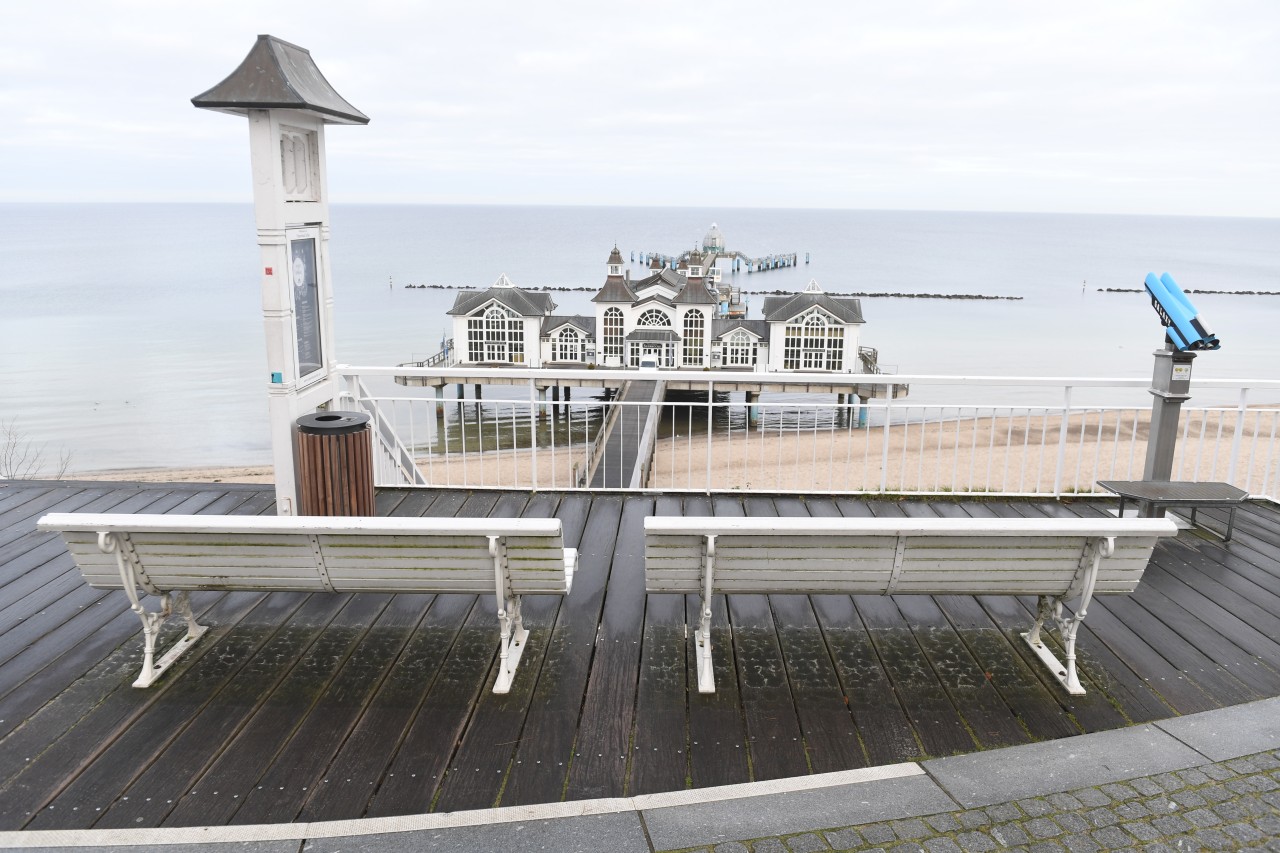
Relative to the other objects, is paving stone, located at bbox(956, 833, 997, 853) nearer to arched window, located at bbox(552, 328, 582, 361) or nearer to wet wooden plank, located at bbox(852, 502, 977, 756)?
wet wooden plank, located at bbox(852, 502, 977, 756)

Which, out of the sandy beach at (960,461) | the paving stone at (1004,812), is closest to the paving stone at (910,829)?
the paving stone at (1004,812)

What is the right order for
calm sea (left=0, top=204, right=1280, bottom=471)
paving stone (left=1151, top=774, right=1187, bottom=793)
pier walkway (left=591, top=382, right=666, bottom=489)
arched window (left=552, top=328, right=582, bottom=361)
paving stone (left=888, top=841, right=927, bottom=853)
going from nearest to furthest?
paving stone (left=888, top=841, right=927, bottom=853)
paving stone (left=1151, top=774, right=1187, bottom=793)
pier walkway (left=591, top=382, right=666, bottom=489)
calm sea (left=0, top=204, right=1280, bottom=471)
arched window (left=552, top=328, right=582, bottom=361)

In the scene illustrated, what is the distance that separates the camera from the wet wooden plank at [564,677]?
2.77 m

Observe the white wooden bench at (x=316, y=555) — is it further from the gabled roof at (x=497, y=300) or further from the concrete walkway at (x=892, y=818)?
the gabled roof at (x=497, y=300)

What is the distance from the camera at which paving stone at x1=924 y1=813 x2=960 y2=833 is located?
2.51m

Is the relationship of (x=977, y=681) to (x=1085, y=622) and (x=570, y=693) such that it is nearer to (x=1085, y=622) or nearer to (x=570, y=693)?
(x=1085, y=622)

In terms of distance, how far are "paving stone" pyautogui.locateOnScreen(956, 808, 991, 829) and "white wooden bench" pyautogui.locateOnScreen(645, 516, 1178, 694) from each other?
954mm

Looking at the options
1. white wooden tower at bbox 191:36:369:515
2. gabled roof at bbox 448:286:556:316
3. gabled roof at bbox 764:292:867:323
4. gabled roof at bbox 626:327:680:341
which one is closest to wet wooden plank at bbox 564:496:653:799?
white wooden tower at bbox 191:36:369:515

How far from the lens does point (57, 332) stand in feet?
152

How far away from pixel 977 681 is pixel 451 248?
13357 cm

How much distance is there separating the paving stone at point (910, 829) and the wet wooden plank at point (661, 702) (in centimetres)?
67

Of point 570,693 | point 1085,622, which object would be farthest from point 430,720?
point 1085,622

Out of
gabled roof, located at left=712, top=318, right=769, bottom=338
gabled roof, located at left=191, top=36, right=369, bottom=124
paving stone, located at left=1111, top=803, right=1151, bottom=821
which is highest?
gabled roof, located at left=191, top=36, right=369, bottom=124

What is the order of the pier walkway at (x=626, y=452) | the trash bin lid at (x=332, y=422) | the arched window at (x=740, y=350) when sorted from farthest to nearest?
the arched window at (x=740, y=350), the pier walkway at (x=626, y=452), the trash bin lid at (x=332, y=422)
